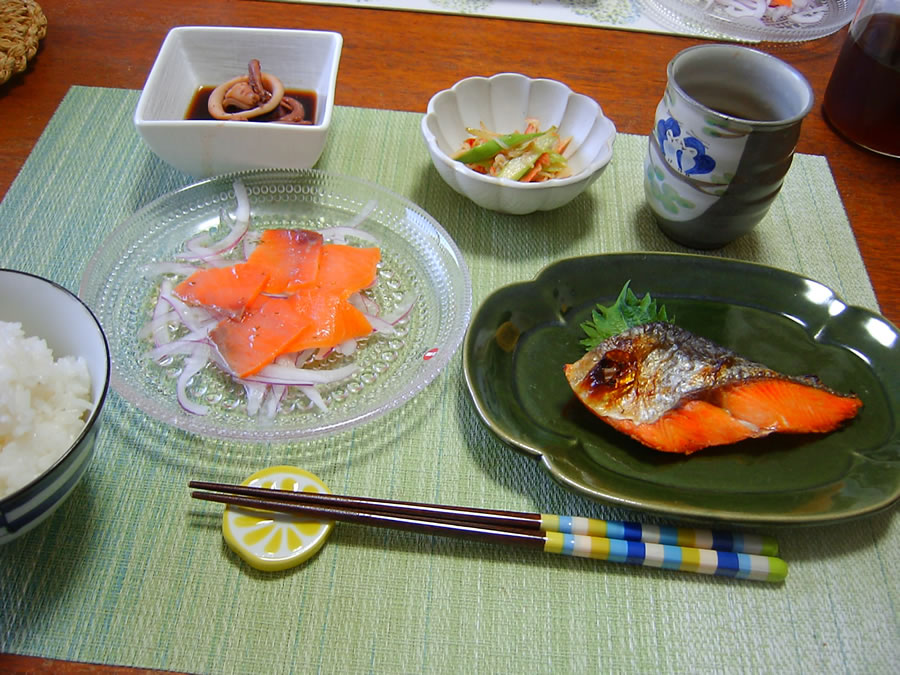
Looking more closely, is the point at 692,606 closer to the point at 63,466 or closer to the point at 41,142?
the point at 63,466

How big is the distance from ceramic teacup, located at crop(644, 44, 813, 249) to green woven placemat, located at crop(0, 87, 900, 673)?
24.9 inches

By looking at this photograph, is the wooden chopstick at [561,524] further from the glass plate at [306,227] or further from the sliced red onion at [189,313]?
the sliced red onion at [189,313]

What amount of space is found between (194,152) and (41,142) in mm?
531

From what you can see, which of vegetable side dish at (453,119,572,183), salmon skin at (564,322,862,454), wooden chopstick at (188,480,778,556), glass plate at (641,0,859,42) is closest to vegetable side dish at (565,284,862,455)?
salmon skin at (564,322,862,454)

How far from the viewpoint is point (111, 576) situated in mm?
1010

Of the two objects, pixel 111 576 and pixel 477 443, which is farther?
pixel 477 443

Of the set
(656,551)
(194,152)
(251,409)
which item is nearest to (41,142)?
(194,152)

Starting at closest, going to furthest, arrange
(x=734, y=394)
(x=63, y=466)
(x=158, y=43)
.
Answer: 1. (x=63, y=466)
2. (x=734, y=394)
3. (x=158, y=43)

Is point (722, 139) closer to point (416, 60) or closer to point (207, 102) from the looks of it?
point (416, 60)

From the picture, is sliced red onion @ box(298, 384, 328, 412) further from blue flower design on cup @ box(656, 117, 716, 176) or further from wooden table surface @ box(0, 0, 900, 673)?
wooden table surface @ box(0, 0, 900, 673)

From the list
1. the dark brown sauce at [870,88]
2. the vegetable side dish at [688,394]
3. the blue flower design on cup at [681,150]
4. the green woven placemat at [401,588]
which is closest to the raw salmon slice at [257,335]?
the green woven placemat at [401,588]

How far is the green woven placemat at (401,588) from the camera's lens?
959 millimetres

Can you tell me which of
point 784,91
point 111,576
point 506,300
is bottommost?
point 111,576

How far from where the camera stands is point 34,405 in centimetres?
99
